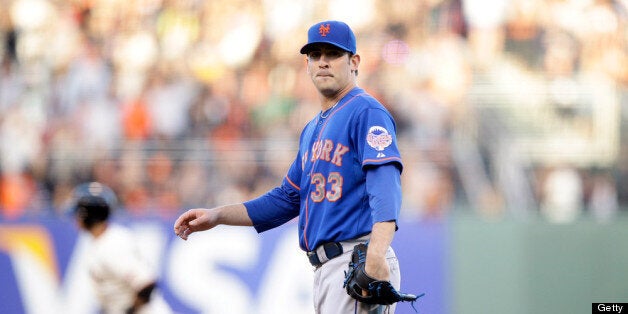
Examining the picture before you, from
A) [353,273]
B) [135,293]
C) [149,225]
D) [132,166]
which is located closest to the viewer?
[353,273]

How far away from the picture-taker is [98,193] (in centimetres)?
792

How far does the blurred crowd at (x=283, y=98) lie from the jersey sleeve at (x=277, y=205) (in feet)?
19.9

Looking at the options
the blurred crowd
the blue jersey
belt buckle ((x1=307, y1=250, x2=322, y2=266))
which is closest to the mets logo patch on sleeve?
the blue jersey

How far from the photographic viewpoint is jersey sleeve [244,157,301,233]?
5.39 metres

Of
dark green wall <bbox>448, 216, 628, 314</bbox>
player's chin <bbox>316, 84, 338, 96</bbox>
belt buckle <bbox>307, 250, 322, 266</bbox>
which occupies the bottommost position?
dark green wall <bbox>448, 216, 628, 314</bbox>

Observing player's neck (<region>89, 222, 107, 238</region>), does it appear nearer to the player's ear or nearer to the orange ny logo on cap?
the player's ear

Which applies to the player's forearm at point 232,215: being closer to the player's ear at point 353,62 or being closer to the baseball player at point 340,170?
the baseball player at point 340,170

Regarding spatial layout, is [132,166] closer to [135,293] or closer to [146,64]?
[146,64]

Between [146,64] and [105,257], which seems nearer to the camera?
[105,257]

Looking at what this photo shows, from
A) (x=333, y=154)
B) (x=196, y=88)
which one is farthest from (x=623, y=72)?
(x=333, y=154)

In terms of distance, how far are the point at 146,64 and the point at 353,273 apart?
961 cm

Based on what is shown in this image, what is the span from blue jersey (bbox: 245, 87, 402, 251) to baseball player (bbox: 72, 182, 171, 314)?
8.91ft

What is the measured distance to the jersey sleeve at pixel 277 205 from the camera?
539cm

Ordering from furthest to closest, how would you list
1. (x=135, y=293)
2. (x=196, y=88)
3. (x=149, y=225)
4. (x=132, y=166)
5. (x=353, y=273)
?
(x=196, y=88), (x=132, y=166), (x=149, y=225), (x=135, y=293), (x=353, y=273)
